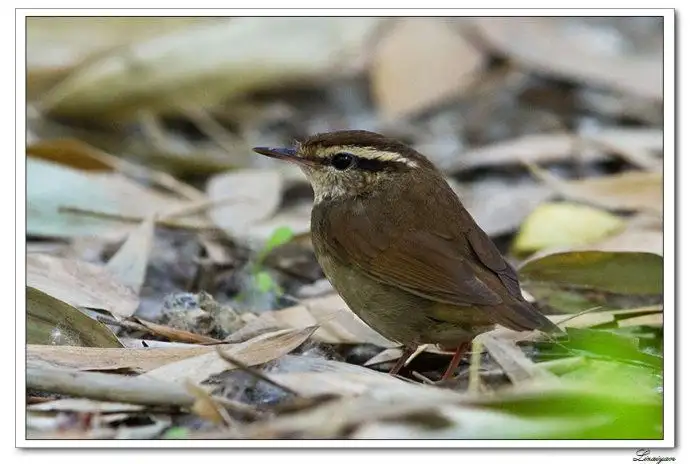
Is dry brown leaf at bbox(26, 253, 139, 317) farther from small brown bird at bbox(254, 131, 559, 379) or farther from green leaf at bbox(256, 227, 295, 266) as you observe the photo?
small brown bird at bbox(254, 131, 559, 379)

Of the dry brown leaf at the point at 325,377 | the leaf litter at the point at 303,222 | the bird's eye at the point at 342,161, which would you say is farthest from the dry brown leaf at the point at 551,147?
the dry brown leaf at the point at 325,377

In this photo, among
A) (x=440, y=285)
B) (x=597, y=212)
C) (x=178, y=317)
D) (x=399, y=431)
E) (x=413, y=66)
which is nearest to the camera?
(x=399, y=431)

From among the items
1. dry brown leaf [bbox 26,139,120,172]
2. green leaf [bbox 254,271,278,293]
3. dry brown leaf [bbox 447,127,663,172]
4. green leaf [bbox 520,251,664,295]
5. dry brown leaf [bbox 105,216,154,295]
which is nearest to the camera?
green leaf [bbox 520,251,664,295]

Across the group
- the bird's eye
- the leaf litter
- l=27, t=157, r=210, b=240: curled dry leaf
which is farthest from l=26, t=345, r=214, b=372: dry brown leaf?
l=27, t=157, r=210, b=240: curled dry leaf

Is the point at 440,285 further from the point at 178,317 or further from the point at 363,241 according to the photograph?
the point at 178,317

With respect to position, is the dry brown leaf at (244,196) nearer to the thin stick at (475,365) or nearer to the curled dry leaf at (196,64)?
the curled dry leaf at (196,64)
